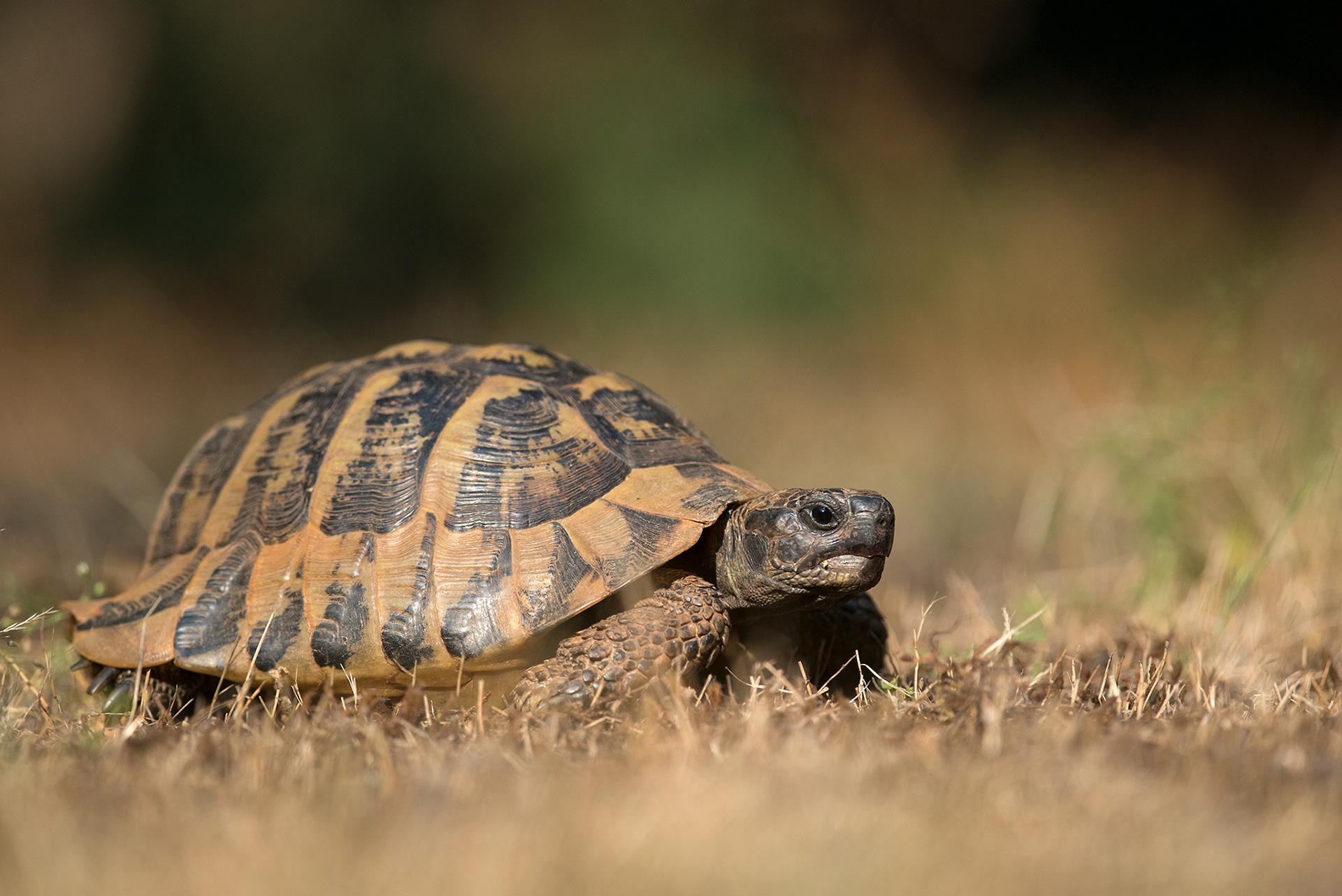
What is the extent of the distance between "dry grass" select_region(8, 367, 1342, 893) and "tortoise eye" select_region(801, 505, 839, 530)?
42 centimetres

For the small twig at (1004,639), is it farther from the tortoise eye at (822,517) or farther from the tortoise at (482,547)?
the tortoise eye at (822,517)

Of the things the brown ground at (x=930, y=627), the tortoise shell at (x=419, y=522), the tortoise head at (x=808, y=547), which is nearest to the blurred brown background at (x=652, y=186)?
the brown ground at (x=930, y=627)

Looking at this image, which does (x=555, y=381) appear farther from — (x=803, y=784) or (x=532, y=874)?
(x=532, y=874)

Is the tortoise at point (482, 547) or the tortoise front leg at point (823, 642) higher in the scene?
the tortoise at point (482, 547)

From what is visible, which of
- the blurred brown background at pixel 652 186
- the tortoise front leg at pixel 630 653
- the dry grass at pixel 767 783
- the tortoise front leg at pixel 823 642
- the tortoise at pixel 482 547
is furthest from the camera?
the blurred brown background at pixel 652 186

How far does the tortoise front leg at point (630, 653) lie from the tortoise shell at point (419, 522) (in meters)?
0.09

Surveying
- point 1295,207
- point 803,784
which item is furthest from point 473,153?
point 803,784

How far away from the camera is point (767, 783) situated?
1775 millimetres

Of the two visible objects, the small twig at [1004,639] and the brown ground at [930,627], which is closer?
the brown ground at [930,627]

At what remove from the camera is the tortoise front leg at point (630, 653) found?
2.41 metres

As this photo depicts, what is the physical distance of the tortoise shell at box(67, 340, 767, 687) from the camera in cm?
256

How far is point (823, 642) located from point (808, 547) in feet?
1.60

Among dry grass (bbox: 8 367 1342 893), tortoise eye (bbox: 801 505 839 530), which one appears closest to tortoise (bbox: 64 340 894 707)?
tortoise eye (bbox: 801 505 839 530)

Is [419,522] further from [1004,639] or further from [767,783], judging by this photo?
[1004,639]
